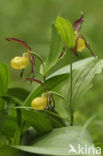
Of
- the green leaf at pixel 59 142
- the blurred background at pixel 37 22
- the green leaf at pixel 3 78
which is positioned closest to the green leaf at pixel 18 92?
the green leaf at pixel 3 78

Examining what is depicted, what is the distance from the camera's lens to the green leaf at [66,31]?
747 mm

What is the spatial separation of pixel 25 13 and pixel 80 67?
6.96 ft

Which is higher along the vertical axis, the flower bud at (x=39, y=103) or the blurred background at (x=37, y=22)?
the blurred background at (x=37, y=22)

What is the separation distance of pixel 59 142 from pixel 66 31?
0.95 ft

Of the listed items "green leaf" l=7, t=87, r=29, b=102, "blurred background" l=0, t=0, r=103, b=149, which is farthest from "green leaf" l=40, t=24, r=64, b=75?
"blurred background" l=0, t=0, r=103, b=149

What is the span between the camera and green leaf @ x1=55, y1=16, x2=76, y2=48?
75 cm

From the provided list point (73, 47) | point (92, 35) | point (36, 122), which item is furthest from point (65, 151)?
point (92, 35)

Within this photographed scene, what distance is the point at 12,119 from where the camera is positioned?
863mm

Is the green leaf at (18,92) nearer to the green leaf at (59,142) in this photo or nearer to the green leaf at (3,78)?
the green leaf at (3,78)

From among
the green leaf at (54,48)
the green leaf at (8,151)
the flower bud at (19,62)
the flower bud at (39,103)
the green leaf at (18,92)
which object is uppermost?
the green leaf at (54,48)

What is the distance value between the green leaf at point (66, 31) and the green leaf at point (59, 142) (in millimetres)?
236

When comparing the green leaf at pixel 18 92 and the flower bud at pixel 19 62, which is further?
the green leaf at pixel 18 92

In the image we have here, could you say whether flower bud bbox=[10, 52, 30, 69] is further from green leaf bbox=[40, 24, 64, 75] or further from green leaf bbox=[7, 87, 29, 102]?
green leaf bbox=[7, 87, 29, 102]

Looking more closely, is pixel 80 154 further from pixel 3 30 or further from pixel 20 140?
pixel 3 30
